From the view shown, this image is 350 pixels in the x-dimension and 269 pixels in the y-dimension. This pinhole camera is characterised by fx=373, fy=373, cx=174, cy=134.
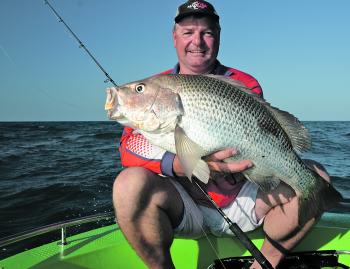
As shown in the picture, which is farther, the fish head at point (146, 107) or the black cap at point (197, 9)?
the black cap at point (197, 9)

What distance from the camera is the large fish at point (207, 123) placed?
6.95ft

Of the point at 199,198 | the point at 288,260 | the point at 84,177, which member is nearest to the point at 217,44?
the point at 199,198

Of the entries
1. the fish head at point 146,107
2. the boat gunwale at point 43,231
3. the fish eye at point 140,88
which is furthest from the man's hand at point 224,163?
the boat gunwale at point 43,231

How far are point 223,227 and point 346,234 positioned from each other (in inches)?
45.0

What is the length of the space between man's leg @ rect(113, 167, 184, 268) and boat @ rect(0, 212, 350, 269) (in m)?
0.51

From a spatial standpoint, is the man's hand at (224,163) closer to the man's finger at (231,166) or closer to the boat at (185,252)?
the man's finger at (231,166)

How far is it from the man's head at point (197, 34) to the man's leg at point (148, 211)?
102cm

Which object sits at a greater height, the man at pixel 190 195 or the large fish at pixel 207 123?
the large fish at pixel 207 123

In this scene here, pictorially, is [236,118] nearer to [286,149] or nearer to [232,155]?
[232,155]

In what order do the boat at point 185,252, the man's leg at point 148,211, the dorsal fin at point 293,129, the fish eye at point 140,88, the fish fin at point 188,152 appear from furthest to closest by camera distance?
the boat at point 185,252, the dorsal fin at point 293,129, the man's leg at point 148,211, the fish eye at point 140,88, the fish fin at point 188,152

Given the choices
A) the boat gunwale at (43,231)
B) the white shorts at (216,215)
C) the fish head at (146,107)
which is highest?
the fish head at (146,107)

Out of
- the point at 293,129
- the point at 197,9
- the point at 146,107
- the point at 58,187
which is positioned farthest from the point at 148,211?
the point at 58,187

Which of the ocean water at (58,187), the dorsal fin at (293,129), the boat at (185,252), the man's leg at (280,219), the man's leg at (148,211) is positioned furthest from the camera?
the ocean water at (58,187)

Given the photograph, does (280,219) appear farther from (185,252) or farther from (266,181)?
(185,252)
